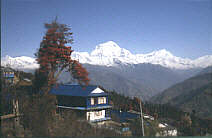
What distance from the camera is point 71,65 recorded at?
5.13 m

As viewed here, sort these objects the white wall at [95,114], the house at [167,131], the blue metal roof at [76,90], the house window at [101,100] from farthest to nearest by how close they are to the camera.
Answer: the house window at [101,100]
the white wall at [95,114]
the blue metal roof at [76,90]
the house at [167,131]

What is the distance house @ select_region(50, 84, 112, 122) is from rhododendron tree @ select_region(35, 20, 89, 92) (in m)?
0.61

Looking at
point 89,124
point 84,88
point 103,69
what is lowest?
point 89,124

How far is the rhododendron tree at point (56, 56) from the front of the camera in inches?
193

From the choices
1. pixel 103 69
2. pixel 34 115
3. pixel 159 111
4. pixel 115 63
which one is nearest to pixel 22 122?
pixel 34 115

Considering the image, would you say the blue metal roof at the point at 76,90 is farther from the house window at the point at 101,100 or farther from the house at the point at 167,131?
the house at the point at 167,131

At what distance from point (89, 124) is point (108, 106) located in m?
1.27

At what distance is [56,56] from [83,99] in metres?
1.54

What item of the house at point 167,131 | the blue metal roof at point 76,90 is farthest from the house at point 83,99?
the house at point 167,131

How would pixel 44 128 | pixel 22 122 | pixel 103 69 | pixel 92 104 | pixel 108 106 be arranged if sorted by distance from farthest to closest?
1. pixel 108 106
2. pixel 92 104
3. pixel 103 69
4. pixel 22 122
5. pixel 44 128

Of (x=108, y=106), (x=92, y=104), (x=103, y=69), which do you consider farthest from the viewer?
(x=108, y=106)

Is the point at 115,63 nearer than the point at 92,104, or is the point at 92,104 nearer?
the point at 115,63

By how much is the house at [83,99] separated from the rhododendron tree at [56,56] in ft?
2.00

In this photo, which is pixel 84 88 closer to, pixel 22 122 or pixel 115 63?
pixel 115 63
